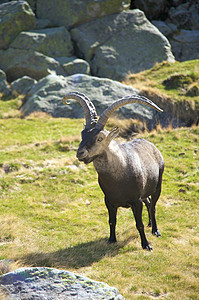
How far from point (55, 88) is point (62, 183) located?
11.4 m

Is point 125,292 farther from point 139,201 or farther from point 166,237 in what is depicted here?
point 166,237

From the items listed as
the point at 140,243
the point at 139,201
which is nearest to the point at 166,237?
the point at 140,243

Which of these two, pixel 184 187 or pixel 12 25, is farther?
pixel 12 25

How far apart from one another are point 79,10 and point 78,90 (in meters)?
14.2

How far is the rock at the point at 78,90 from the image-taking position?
1997 centimetres

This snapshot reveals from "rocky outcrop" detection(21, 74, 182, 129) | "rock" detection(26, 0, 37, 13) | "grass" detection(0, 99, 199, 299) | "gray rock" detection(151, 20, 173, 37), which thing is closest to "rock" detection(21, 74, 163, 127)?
"rocky outcrop" detection(21, 74, 182, 129)

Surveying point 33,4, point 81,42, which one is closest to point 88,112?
point 81,42

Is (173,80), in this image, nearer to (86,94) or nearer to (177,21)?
(86,94)

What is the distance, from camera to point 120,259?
7539 mm

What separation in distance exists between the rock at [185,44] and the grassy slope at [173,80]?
8.40 metres

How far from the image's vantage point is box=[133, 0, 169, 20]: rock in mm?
38062

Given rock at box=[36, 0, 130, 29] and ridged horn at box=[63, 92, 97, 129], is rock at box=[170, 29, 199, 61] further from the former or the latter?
ridged horn at box=[63, 92, 97, 129]

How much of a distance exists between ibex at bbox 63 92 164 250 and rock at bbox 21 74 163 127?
1169 cm

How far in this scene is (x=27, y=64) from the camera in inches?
1120
